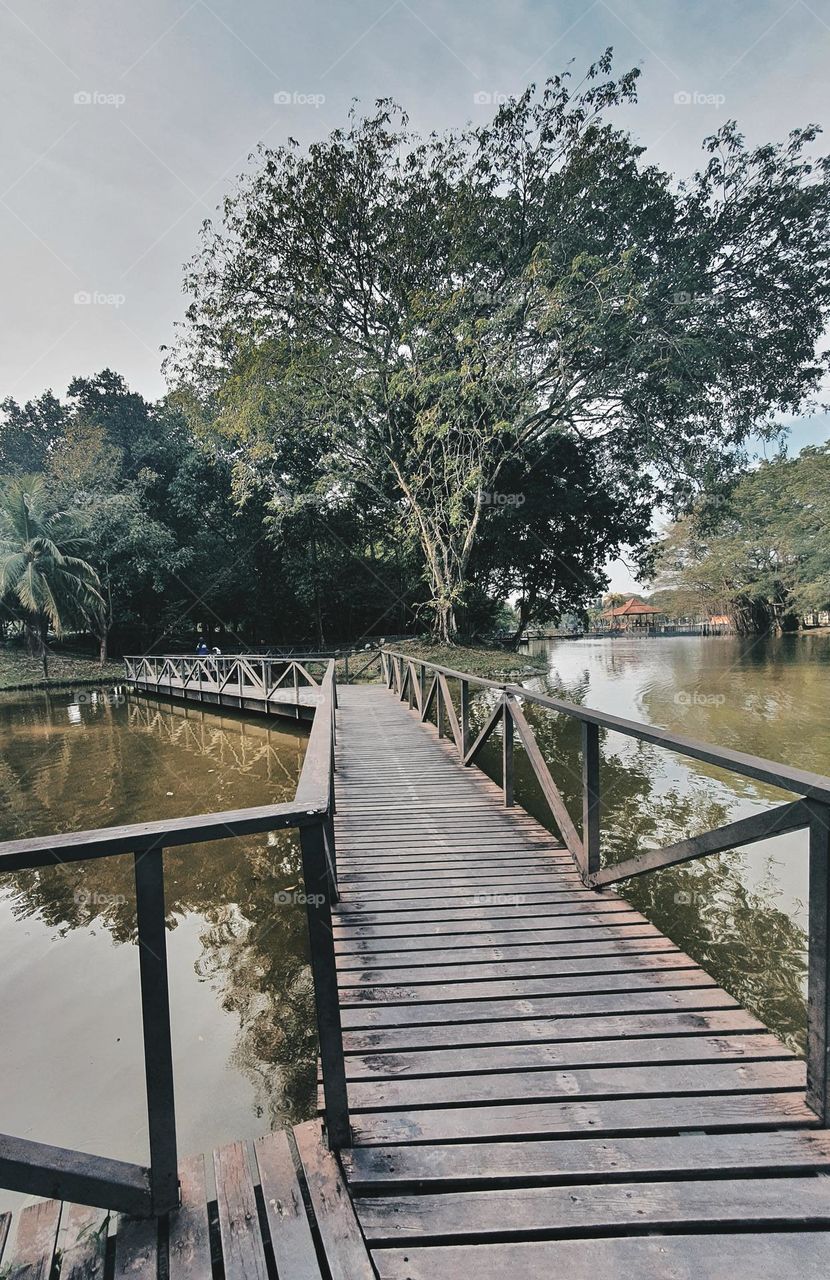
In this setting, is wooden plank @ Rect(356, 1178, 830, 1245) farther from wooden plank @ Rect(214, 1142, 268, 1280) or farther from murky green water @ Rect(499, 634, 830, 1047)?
murky green water @ Rect(499, 634, 830, 1047)

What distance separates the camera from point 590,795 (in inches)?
115

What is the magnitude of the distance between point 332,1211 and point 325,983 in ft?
1.57

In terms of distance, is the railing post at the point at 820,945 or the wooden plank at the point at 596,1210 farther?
the railing post at the point at 820,945

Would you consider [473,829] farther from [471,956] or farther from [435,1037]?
[435,1037]

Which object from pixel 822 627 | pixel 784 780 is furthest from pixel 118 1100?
pixel 822 627

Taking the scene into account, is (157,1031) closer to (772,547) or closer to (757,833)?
(757,833)

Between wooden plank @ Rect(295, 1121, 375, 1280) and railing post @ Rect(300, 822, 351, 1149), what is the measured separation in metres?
0.06

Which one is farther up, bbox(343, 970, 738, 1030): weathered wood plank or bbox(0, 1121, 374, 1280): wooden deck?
bbox(0, 1121, 374, 1280): wooden deck

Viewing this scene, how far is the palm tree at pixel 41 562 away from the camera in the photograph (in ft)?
62.3

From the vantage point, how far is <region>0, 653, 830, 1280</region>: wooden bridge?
120 cm
